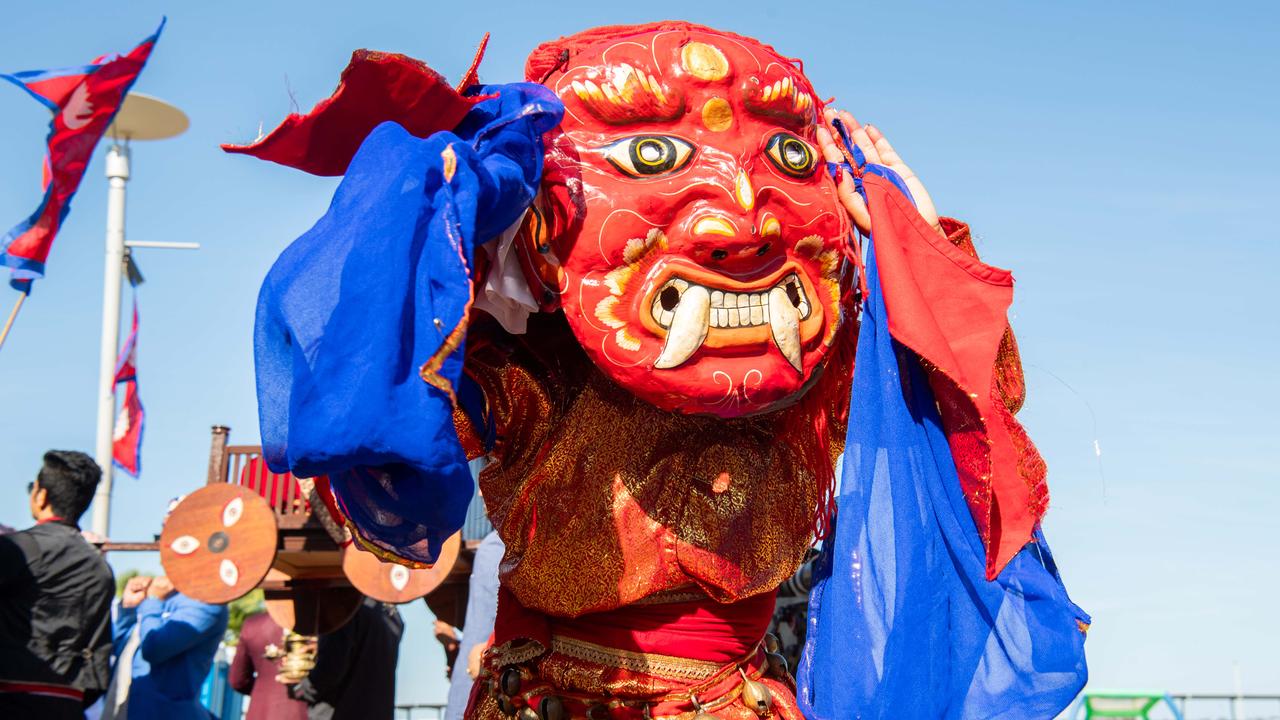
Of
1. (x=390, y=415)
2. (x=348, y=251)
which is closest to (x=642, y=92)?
(x=348, y=251)

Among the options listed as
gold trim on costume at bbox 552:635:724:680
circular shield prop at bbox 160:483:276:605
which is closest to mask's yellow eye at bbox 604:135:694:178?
gold trim on costume at bbox 552:635:724:680

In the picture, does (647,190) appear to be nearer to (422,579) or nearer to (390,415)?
(390,415)

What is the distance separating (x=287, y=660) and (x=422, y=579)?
4.28 feet

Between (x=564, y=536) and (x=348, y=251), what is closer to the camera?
(x=348, y=251)

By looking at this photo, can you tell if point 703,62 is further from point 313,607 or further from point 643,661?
point 313,607

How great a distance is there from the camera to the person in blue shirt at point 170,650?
20.7 ft

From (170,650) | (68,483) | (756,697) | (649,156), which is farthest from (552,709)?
(170,650)

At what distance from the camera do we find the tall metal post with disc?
9.80 metres

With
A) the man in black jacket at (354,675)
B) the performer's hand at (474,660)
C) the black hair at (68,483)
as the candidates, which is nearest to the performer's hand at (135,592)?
the man in black jacket at (354,675)

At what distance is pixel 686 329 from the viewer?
8.76 ft

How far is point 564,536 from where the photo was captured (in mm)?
2832

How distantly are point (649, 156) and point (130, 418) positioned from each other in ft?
32.9

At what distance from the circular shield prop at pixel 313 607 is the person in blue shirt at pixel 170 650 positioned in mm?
460

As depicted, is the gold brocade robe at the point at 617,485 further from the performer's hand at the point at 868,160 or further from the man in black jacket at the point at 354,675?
the man in black jacket at the point at 354,675
